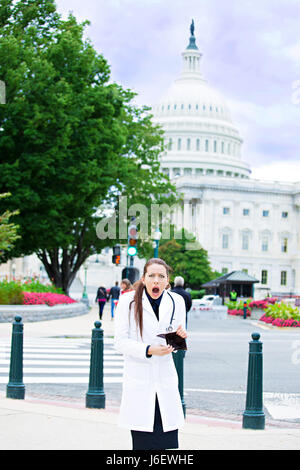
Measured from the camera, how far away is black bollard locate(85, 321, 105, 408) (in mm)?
9922

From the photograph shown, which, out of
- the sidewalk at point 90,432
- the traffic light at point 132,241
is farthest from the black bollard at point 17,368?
the traffic light at point 132,241

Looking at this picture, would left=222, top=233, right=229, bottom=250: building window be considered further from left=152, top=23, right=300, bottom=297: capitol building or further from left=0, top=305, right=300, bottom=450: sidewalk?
left=0, top=305, right=300, bottom=450: sidewalk

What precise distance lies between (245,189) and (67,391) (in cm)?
11805

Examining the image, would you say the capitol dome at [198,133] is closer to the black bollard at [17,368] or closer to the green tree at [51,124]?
the green tree at [51,124]

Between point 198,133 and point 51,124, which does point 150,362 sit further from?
point 198,133

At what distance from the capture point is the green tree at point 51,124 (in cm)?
3278

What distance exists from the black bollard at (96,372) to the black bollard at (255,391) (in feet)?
6.74

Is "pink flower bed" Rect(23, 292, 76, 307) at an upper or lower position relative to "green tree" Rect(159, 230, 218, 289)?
lower

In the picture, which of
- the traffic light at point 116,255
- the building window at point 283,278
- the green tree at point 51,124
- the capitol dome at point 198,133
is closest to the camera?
the traffic light at point 116,255

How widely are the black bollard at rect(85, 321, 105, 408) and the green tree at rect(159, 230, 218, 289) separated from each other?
71.0 m

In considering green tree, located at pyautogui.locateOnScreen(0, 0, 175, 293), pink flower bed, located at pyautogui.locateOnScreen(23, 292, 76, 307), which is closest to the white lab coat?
pink flower bed, located at pyautogui.locateOnScreen(23, 292, 76, 307)

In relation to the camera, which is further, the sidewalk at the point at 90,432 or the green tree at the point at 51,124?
the green tree at the point at 51,124

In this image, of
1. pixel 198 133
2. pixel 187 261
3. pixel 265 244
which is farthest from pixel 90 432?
pixel 198 133
